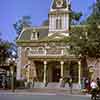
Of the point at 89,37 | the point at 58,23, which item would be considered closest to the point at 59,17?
the point at 58,23

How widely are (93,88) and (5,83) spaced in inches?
795

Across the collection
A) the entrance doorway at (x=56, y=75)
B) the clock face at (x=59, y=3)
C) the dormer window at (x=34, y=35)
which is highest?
the clock face at (x=59, y=3)

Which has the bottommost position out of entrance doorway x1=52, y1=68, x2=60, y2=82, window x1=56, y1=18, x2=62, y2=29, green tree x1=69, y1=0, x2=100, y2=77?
entrance doorway x1=52, y1=68, x2=60, y2=82

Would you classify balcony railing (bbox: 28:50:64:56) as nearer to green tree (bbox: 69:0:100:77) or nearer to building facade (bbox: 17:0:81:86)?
building facade (bbox: 17:0:81:86)

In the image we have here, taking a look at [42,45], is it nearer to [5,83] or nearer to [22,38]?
[22,38]

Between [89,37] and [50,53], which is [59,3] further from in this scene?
[89,37]

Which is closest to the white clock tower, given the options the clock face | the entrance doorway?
the clock face

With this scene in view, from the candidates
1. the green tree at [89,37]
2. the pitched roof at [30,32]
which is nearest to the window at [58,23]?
the pitched roof at [30,32]

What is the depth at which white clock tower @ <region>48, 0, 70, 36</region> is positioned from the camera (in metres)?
61.9

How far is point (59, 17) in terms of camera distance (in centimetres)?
6241

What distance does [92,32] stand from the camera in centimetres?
3297

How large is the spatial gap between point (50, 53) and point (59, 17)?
782 cm

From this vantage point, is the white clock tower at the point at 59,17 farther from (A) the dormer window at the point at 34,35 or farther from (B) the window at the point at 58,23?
(A) the dormer window at the point at 34,35

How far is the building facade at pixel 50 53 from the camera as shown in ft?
189
